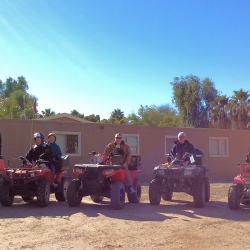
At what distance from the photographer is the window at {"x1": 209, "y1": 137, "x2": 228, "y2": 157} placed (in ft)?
66.8

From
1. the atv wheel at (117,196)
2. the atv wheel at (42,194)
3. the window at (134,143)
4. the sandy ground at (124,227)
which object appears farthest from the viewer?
the window at (134,143)

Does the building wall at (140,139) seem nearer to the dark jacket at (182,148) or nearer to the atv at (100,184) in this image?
the atv at (100,184)

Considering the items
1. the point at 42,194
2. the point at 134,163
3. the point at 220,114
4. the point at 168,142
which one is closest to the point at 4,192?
the point at 42,194

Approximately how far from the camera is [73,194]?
897 cm

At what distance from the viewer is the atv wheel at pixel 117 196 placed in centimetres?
860

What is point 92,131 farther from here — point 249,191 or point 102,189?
point 249,191

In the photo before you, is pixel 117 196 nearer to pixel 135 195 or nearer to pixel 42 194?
pixel 135 195

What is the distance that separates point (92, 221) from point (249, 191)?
11.8ft

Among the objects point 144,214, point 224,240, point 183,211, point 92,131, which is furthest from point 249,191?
point 92,131

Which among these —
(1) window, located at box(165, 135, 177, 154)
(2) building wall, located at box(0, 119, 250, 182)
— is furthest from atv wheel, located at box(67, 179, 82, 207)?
(1) window, located at box(165, 135, 177, 154)

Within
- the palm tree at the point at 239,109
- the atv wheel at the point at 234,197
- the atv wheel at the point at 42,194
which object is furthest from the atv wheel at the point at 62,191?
the palm tree at the point at 239,109

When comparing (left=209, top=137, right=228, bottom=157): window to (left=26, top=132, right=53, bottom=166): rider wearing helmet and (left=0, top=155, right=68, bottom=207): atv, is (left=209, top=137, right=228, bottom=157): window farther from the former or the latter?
(left=0, top=155, right=68, bottom=207): atv

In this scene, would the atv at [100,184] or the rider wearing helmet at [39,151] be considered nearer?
the atv at [100,184]

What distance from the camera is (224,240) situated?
6047 mm
